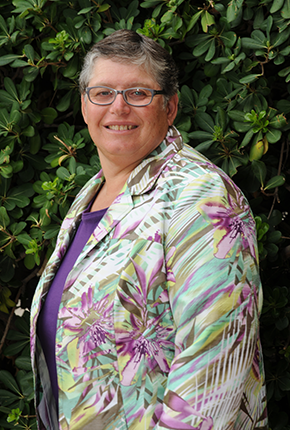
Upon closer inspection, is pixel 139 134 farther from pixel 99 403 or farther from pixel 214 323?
pixel 99 403

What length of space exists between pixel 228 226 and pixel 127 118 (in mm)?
491

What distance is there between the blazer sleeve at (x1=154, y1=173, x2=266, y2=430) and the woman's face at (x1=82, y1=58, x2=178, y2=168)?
31 centimetres

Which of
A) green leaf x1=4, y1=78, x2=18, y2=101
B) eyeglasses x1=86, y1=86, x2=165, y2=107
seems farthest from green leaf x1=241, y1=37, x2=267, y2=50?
green leaf x1=4, y1=78, x2=18, y2=101

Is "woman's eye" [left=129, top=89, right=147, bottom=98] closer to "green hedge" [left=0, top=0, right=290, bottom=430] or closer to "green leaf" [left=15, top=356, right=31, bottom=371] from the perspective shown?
"green hedge" [left=0, top=0, right=290, bottom=430]

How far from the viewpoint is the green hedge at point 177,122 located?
69.1 inches

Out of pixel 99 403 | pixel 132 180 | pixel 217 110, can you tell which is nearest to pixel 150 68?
pixel 132 180

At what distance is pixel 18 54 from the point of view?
6.92ft

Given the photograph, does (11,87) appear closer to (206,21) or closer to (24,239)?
(24,239)

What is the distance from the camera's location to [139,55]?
1.34 metres

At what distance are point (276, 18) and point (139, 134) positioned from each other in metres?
0.78

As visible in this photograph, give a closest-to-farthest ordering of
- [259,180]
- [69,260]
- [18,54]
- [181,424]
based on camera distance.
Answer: [181,424], [69,260], [259,180], [18,54]

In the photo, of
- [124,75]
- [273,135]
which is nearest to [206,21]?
[273,135]

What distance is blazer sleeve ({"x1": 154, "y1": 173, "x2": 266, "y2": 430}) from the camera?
1046mm

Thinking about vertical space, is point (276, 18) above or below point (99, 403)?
above
